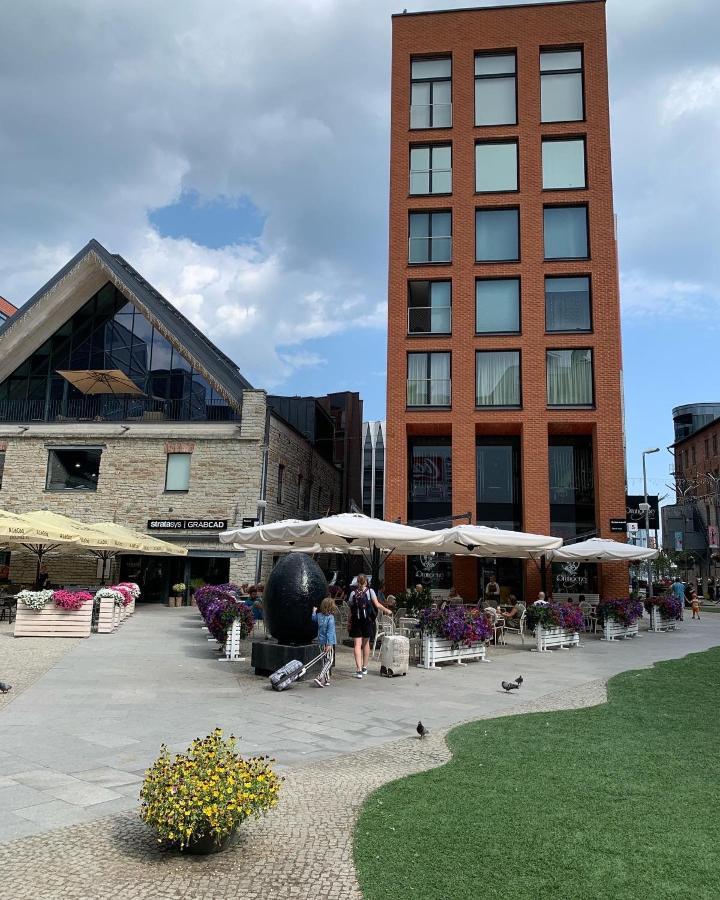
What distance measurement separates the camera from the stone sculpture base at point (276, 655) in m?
11.1

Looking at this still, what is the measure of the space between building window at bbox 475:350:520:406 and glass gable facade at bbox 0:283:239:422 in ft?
33.0

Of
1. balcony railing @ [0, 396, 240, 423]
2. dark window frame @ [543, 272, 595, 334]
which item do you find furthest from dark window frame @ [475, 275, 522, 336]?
balcony railing @ [0, 396, 240, 423]

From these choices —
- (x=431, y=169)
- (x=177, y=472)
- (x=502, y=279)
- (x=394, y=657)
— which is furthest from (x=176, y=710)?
(x=431, y=169)

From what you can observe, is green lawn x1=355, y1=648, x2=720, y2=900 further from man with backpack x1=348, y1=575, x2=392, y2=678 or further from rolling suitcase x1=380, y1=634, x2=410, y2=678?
man with backpack x1=348, y1=575, x2=392, y2=678

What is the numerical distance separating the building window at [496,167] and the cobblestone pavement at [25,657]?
74.9 feet

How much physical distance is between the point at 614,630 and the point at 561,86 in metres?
22.3

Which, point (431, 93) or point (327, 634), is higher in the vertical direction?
point (431, 93)

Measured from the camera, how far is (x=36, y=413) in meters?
31.9

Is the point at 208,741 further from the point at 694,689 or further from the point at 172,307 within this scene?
the point at 172,307

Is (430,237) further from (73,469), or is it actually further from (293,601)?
(293,601)

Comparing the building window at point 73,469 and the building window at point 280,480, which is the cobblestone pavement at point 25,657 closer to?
the building window at point 73,469

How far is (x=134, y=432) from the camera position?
2866 centimetres

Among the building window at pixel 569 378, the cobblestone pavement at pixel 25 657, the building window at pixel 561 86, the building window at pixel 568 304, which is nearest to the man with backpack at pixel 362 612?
the cobblestone pavement at pixel 25 657

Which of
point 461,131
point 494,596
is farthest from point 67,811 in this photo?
point 461,131
